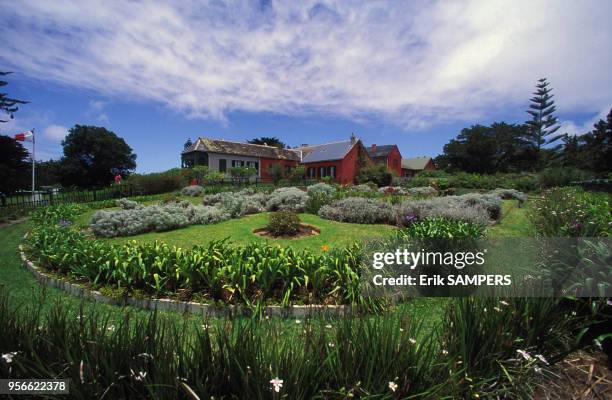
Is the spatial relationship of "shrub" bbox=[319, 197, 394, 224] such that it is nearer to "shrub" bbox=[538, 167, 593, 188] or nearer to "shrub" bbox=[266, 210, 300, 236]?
"shrub" bbox=[266, 210, 300, 236]

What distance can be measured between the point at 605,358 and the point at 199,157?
39.8 meters

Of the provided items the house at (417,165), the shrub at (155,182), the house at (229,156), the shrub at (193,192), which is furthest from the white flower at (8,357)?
the house at (417,165)

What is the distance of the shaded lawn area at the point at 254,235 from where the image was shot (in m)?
7.66

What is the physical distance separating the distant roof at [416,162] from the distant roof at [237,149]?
32892 millimetres

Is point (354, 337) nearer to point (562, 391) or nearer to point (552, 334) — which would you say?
point (562, 391)

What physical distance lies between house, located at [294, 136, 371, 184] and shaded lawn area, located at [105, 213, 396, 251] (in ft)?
91.9

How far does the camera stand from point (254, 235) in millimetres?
8617

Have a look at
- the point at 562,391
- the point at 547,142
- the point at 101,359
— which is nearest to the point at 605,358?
the point at 562,391

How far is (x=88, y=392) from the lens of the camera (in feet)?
5.16

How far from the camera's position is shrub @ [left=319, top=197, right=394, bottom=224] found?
35.3 ft

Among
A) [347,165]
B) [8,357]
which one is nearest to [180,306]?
[8,357]

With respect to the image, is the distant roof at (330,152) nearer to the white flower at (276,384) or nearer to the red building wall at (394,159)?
the red building wall at (394,159)

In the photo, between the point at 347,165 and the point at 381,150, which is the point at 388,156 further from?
the point at 347,165

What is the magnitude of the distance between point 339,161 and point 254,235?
3194 centimetres
